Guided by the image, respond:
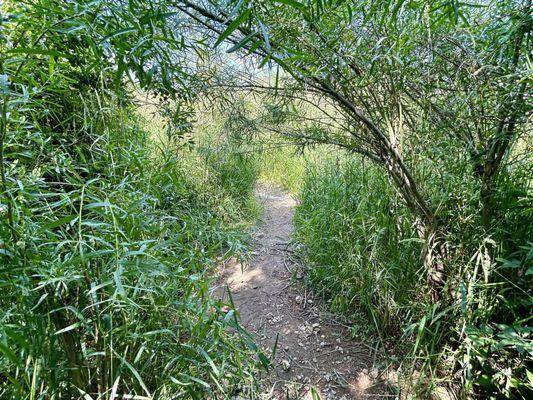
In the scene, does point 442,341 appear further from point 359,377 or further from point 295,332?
point 295,332

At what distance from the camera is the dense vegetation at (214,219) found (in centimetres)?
73

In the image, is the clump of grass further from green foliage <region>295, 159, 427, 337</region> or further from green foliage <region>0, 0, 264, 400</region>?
green foliage <region>295, 159, 427, 337</region>

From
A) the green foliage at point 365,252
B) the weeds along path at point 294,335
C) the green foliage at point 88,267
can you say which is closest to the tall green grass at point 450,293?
the green foliage at point 365,252

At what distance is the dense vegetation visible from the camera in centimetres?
73

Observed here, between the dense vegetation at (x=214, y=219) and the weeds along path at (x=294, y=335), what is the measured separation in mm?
165

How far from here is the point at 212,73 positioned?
176 cm

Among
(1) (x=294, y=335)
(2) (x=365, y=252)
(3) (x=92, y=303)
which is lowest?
(1) (x=294, y=335)

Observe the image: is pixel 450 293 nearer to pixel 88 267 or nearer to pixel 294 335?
pixel 294 335

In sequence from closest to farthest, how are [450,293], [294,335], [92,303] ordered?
[92,303], [450,293], [294,335]

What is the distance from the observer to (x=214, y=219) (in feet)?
4.56

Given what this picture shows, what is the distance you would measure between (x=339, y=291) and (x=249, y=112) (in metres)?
1.40

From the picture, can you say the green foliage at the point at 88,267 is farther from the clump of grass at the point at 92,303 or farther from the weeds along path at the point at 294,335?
the weeds along path at the point at 294,335

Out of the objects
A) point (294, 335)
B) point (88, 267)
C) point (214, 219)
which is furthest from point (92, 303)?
point (294, 335)

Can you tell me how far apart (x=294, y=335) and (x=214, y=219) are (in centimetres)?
93
